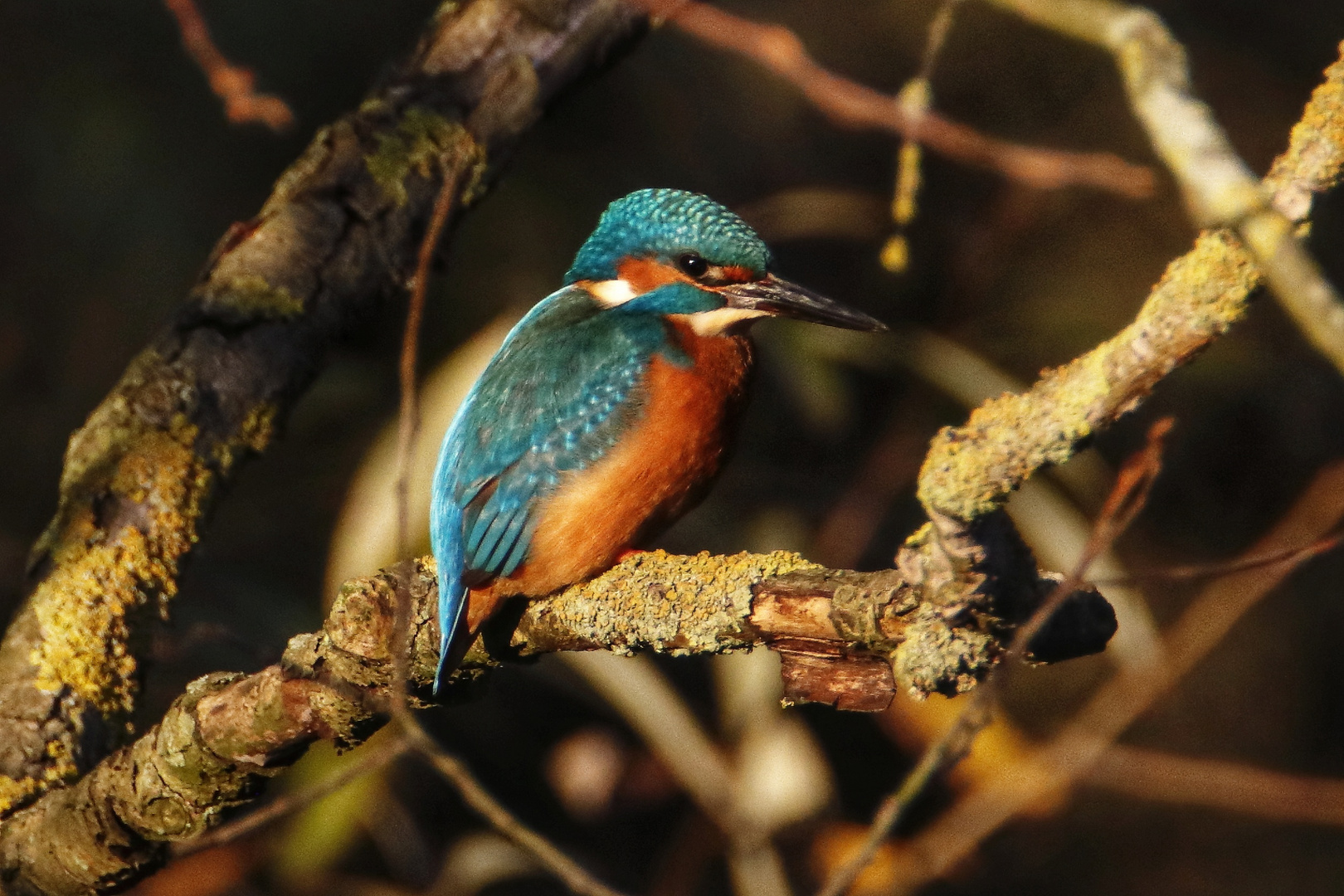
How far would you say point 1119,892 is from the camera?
16.9 ft

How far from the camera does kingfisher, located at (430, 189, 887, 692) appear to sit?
2.56m

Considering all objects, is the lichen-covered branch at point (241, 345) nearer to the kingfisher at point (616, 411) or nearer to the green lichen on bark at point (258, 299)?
the green lichen on bark at point (258, 299)

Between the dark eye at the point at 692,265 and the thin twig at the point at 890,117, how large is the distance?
88 cm

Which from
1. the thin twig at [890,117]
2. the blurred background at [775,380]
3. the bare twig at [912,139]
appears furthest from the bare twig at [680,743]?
the thin twig at [890,117]

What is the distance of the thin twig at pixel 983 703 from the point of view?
1.43 meters

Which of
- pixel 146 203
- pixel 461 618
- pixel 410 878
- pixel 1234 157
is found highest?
pixel 146 203

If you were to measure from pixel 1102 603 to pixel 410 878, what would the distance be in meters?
3.23

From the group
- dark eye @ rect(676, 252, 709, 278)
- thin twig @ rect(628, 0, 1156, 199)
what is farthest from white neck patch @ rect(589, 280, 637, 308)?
thin twig @ rect(628, 0, 1156, 199)

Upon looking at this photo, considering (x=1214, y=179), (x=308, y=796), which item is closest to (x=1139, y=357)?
(x=1214, y=179)

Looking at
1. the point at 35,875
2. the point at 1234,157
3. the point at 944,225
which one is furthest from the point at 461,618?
the point at 944,225

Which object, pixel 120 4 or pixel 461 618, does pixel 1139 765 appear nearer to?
pixel 461 618

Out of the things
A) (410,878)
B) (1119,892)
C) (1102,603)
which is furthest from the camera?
(1119,892)

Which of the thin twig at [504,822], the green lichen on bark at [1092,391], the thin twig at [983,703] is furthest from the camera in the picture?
the thin twig at [504,822]

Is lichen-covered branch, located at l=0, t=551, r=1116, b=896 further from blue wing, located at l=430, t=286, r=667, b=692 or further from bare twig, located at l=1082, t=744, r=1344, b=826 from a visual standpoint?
bare twig, located at l=1082, t=744, r=1344, b=826
